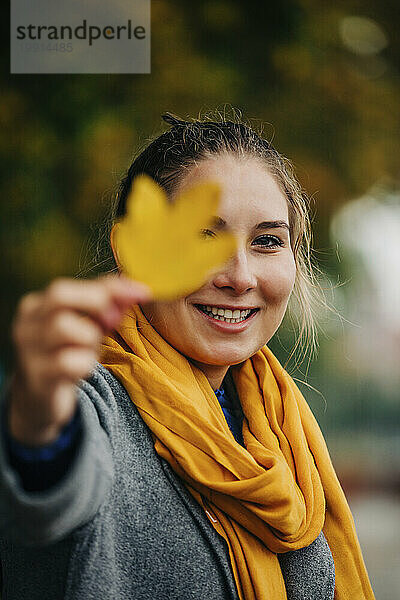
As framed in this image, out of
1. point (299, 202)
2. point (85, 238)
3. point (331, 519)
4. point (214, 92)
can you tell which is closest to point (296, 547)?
point (331, 519)

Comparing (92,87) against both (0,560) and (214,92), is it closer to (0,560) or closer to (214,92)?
(214,92)

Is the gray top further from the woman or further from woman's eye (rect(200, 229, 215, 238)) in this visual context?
woman's eye (rect(200, 229, 215, 238))

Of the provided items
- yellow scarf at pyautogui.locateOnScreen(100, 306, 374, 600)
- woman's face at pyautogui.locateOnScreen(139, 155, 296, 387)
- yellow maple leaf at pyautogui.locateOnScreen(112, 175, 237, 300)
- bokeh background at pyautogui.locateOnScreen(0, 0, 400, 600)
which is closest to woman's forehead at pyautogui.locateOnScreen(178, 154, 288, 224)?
woman's face at pyautogui.locateOnScreen(139, 155, 296, 387)

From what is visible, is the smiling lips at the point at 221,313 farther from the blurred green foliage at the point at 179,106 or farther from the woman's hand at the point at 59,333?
the blurred green foliage at the point at 179,106

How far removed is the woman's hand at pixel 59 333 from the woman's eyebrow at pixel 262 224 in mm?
302

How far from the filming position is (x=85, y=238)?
1.07m

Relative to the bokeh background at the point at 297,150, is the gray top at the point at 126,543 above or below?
below

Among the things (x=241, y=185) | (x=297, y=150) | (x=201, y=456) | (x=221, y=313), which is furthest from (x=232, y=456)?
(x=297, y=150)

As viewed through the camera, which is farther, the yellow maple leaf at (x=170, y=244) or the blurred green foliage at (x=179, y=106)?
the blurred green foliage at (x=179, y=106)

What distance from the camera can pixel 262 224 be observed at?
65 centimetres

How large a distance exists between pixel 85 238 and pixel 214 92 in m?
0.33

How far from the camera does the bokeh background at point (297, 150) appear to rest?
3.47ft

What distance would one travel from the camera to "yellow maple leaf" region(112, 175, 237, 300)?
358mm
